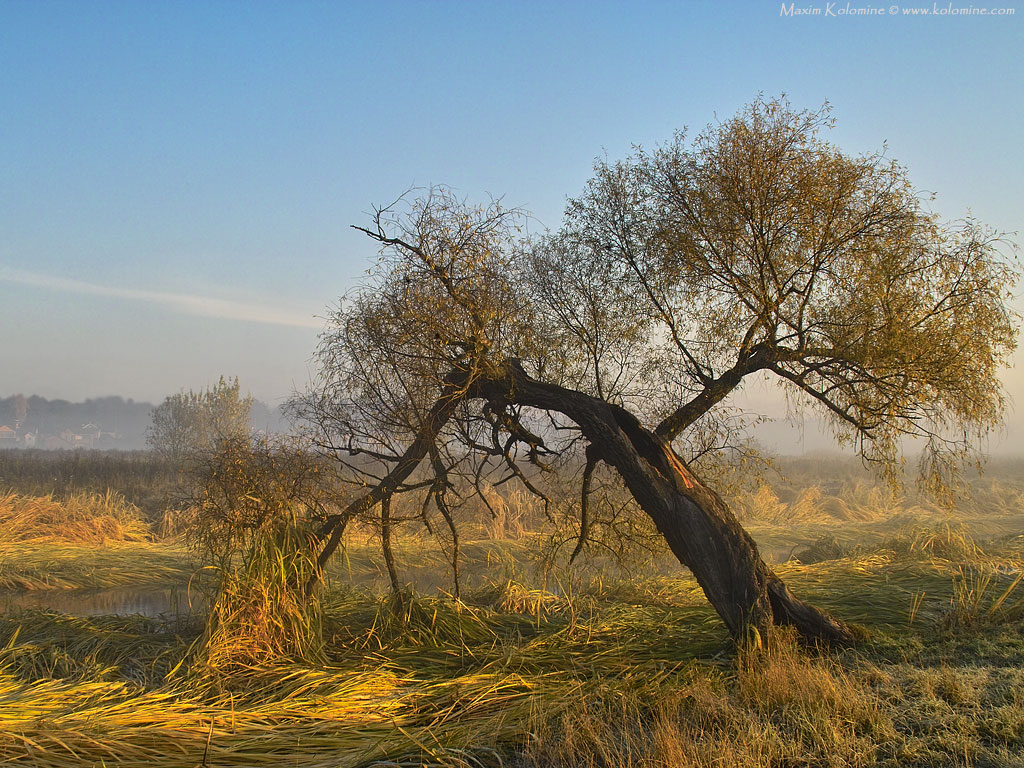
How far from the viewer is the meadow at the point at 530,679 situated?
3.78 meters

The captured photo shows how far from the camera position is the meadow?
12.4 ft

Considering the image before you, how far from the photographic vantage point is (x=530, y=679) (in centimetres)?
516

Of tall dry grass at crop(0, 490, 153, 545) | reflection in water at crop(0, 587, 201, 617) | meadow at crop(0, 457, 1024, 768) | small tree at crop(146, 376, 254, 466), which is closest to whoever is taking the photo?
meadow at crop(0, 457, 1024, 768)

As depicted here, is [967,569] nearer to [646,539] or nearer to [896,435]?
[896,435]

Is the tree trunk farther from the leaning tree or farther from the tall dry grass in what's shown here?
the tall dry grass

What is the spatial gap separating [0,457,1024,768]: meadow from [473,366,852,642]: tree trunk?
29cm

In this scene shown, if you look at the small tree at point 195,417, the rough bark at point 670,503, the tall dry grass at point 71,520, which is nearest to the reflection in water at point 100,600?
the tall dry grass at point 71,520

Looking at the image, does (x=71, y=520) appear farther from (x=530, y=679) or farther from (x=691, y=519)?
(x=691, y=519)

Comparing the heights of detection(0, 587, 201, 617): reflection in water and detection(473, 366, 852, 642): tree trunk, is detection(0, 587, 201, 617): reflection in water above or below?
below

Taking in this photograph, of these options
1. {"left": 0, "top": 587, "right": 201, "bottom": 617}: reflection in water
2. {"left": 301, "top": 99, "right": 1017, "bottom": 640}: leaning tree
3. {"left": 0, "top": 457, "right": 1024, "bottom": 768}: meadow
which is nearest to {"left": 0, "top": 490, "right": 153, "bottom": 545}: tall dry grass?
{"left": 0, "top": 587, "right": 201, "bottom": 617}: reflection in water

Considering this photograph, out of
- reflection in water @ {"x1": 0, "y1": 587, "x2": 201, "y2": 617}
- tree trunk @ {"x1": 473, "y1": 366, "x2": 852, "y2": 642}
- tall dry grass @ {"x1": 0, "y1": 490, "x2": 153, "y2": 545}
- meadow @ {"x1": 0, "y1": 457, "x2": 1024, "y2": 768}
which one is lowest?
reflection in water @ {"x1": 0, "y1": 587, "x2": 201, "y2": 617}

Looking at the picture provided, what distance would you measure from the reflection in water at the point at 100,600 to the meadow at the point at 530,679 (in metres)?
1.90

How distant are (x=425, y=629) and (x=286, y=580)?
50.5 inches

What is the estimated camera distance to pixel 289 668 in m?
5.39
